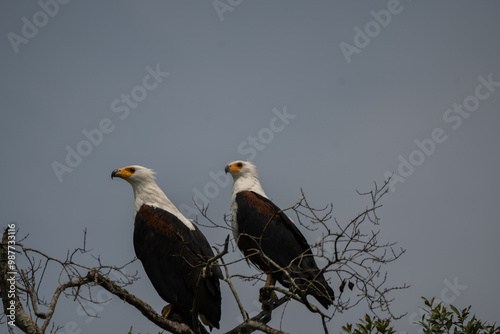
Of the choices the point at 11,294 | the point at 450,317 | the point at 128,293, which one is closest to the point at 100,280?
the point at 128,293

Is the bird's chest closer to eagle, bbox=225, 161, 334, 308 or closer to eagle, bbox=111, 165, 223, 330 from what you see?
eagle, bbox=225, 161, 334, 308

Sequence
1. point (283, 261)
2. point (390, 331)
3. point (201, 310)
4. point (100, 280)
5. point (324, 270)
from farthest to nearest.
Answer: point (283, 261), point (201, 310), point (390, 331), point (100, 280), point (324, 270)

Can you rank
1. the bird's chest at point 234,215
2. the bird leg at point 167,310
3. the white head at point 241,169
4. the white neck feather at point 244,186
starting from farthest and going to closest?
the white head at point 241,169 < the white neck feather at point 244,186 < the bird's chest at point 234,215 < the bird leg at point 167,310

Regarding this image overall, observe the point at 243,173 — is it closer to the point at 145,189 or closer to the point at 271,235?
the point at 271,235

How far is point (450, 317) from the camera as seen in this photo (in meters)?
6.04

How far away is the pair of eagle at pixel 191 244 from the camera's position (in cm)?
683

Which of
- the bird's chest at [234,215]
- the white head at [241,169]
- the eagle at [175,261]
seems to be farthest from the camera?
the white head at [241,169]

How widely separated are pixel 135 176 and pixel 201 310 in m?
2.13

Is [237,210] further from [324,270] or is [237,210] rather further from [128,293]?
[324,270]

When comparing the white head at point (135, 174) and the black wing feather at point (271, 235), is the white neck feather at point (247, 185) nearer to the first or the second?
the black wing feather at point (271, 235)

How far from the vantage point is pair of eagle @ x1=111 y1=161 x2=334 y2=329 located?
22.4 feet

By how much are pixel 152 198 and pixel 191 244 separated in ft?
3.52

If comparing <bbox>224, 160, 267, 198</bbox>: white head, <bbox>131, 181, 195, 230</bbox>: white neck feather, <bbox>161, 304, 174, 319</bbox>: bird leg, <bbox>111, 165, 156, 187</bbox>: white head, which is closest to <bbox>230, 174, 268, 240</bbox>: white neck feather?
<bbox>224, 160, 267, 198</bbox>: white head

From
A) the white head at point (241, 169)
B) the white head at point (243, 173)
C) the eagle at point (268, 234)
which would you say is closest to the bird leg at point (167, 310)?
the eagle at point (268, 234)
